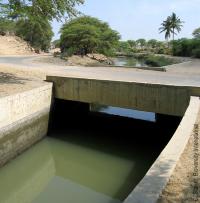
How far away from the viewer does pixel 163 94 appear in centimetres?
1232

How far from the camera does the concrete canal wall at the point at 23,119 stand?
35.5 feet

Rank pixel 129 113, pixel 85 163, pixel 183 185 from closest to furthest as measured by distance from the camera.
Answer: pixel 183 185 → pixel 85 163 → pixel 129 113

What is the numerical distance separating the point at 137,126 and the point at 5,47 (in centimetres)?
4511

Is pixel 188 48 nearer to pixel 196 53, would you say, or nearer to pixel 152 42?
pixel 196 53

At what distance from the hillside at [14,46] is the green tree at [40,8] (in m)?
38.2

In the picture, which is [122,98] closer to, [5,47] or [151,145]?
[151,145]

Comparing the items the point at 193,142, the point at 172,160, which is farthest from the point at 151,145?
the point at 172,160

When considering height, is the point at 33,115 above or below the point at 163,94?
below

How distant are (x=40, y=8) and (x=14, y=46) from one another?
44.2 metres

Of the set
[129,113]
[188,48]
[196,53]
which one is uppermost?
[188,48]

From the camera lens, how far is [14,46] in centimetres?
5788

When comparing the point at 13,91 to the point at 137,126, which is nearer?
the point at 13,91

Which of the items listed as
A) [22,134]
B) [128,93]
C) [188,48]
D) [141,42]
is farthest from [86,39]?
[141,42]

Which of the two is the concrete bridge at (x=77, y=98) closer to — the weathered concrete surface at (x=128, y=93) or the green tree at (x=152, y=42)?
the weathered concrete surface at (x=128, y=93)
